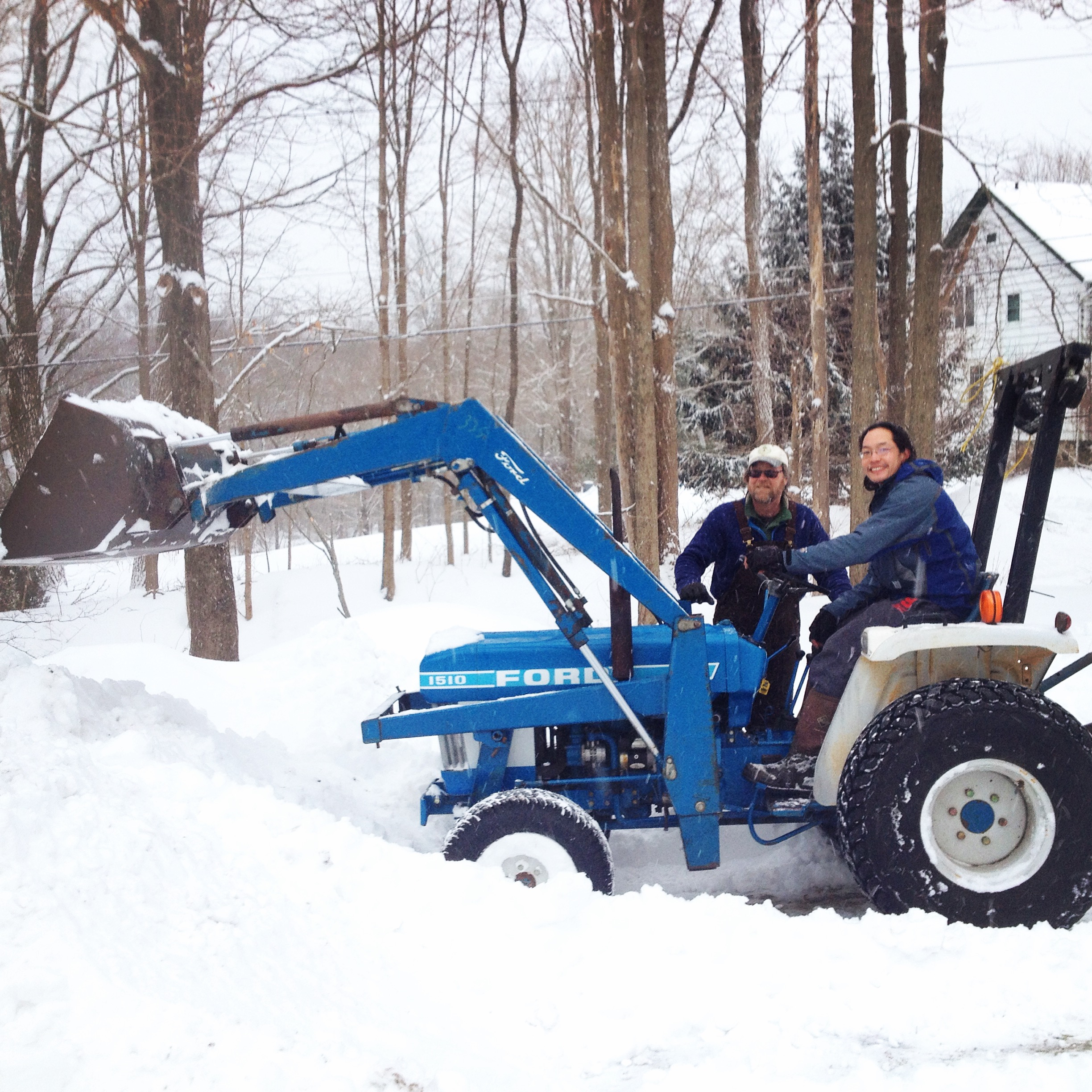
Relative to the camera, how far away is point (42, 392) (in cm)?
1367

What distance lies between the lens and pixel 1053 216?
70.3 feet

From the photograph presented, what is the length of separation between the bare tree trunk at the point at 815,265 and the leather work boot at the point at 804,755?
854cm

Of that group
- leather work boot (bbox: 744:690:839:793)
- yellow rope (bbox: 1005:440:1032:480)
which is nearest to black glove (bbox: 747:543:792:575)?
leather work boot (bbox: 744:690:839:793)

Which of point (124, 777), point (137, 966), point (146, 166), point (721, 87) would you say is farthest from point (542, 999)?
point (721, 87)

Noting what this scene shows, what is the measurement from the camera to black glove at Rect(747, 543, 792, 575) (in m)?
3.36

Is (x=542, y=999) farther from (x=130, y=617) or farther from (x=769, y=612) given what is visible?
(x=130, y=617)

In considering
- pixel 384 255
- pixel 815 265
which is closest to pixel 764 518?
pixel 815 265

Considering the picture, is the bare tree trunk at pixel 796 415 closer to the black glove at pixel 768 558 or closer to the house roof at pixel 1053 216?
the house roof at pixel 1053 216

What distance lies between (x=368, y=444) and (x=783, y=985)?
226 cm

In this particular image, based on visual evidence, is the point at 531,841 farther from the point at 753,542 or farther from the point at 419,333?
the point at 419,333

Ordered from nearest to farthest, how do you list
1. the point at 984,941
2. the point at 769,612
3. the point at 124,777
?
1. the point at 984,941
2. the point at 124,777
3. the point at 769,612

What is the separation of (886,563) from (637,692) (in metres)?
1.11

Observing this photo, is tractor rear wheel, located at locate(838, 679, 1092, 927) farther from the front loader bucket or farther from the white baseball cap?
the front loader bucket

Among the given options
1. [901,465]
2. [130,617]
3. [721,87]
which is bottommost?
[130,617]
